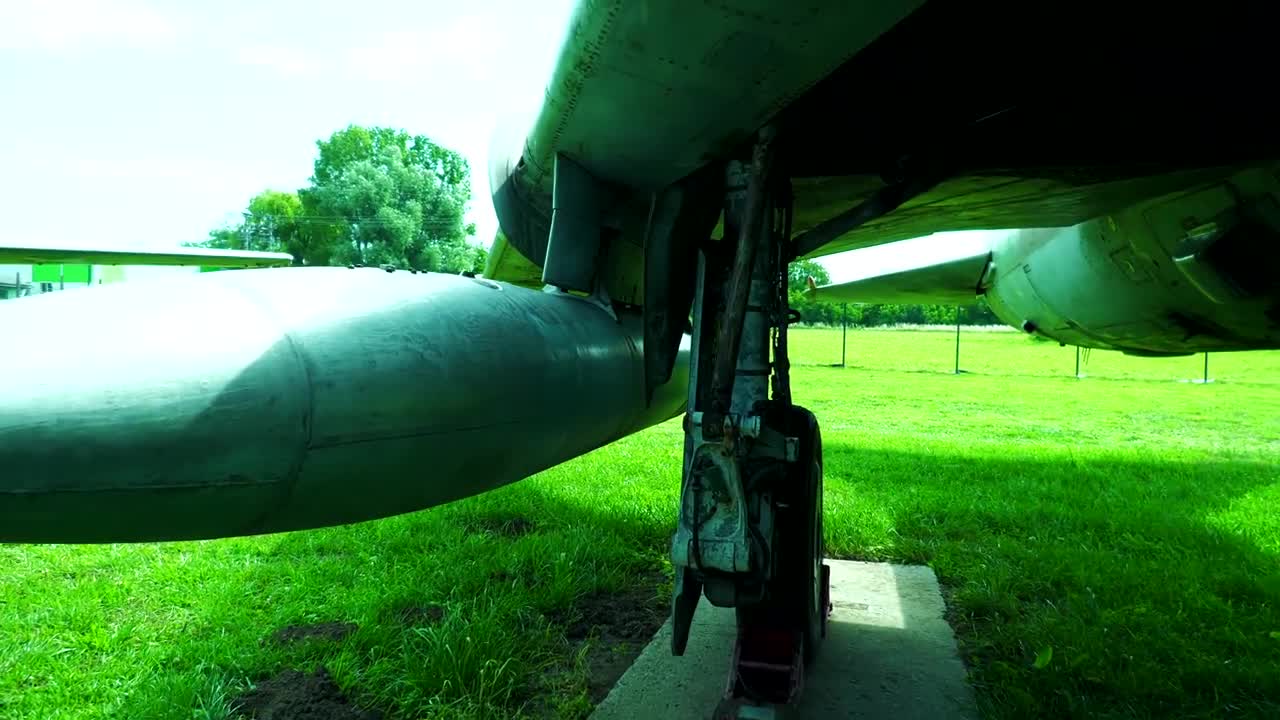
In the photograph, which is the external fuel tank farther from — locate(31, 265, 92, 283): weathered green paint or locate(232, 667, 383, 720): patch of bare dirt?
locate(31, 265, 92, 283): weathered green paint

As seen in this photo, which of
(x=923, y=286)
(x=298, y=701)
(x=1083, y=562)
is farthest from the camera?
(x=923, y=286)

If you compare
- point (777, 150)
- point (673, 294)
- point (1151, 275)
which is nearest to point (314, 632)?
point (673, 294)

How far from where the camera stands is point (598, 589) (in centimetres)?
367

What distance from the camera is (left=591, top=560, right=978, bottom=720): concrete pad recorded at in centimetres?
257

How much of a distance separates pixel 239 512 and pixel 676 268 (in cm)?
155

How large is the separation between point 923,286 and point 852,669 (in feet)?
13.8

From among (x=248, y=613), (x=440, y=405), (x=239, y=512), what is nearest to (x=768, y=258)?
(x=440, y=405)

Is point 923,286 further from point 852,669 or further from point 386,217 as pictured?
point 386,217

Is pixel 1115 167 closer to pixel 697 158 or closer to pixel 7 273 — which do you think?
pixel 697 158

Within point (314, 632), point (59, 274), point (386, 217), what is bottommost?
point (314, 632)

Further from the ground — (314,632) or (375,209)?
(375,209)

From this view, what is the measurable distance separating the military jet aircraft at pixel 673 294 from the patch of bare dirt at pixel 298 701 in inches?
42.7

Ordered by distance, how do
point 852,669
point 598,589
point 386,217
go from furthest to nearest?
point 386,217, point 598,589, point 852,669

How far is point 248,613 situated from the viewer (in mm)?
3295
